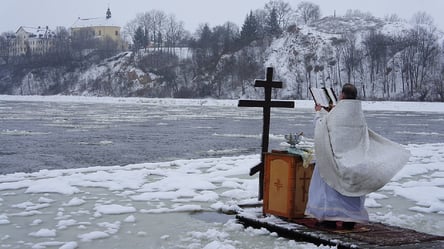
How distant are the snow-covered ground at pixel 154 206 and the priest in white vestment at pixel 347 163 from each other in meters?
0.65

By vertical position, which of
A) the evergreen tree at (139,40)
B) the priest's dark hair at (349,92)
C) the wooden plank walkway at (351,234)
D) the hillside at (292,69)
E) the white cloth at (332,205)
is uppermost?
the evergreen tree at (139,40)

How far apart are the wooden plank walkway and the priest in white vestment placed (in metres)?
0.20

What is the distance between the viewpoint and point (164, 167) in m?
14.1

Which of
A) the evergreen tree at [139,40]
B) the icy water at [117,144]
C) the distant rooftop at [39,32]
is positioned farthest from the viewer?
the distant rooftop at [39,32]

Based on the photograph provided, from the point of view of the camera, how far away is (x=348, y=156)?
673cm

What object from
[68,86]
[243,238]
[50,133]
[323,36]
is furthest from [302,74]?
[243,238]

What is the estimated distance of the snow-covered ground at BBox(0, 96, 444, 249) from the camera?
7055 millimetres

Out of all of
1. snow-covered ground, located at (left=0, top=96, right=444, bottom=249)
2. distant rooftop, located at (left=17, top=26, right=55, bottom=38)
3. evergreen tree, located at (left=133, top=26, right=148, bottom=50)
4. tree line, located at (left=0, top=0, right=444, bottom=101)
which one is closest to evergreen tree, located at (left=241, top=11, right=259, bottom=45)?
tree line, located at (left=0, top=0, right=444, bottom=101)

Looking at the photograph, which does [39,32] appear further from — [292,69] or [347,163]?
[347,163]

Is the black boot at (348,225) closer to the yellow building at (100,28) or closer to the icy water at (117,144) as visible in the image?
the icy water at (117,144)

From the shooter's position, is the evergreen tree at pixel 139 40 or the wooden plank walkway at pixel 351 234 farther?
the evergreen tree at pixel 139 40

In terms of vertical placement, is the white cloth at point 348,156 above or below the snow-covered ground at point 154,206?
above

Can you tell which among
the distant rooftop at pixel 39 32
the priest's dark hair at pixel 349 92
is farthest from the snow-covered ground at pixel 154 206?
the distant rooftop at pixel 39 32

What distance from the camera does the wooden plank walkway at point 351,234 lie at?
6.48m
